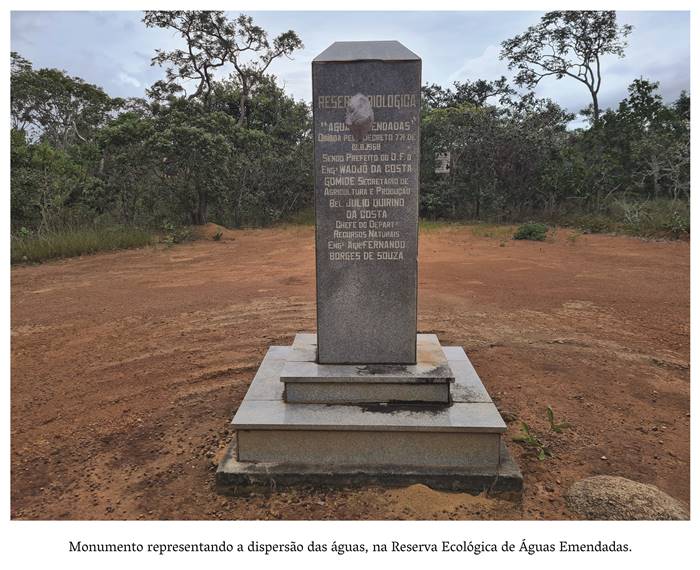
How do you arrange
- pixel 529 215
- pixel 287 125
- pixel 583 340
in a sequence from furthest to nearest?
pixel 287 125, pixel 529 215, pixel 583 340

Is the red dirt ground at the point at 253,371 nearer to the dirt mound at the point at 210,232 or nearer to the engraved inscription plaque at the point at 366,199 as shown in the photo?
the engraved inscription plaque at the point at 366,199

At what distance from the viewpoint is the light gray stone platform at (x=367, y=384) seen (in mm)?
3338

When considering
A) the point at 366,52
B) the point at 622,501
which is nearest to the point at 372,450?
the point at 622,501

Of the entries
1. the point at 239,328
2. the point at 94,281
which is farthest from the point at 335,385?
the point at 94,281

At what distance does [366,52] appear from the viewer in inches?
129

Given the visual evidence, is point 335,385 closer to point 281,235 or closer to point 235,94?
point 281,235

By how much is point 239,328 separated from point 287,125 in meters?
18.3

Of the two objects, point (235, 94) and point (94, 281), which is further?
point (235, 94)

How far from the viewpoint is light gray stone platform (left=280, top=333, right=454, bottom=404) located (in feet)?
11.0

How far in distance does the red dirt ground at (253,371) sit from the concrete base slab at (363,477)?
67mm

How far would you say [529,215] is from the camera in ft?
60.9

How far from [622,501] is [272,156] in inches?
702

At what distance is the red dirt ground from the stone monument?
0.18 metres

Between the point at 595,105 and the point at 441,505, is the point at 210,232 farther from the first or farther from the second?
the point at 595,105
